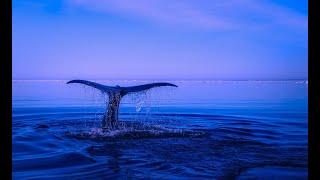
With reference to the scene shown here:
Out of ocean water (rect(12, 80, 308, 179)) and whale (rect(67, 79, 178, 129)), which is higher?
whale (rect(67, 79, 178, 129))

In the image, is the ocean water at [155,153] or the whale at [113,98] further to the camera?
the whale at [113,98]

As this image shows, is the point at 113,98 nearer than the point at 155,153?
No

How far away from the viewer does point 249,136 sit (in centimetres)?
1234

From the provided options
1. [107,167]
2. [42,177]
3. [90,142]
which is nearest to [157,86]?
[90,142]

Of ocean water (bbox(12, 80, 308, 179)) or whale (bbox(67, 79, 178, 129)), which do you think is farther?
whale (bbox(67, 79, 178, 129))

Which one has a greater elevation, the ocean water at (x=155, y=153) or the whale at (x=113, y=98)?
the whale at (x=113, y=98)

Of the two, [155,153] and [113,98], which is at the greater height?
[113,98]
